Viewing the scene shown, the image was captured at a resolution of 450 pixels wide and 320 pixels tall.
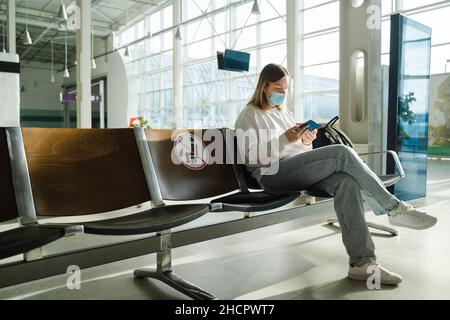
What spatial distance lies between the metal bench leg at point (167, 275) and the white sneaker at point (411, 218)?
2.91 feet

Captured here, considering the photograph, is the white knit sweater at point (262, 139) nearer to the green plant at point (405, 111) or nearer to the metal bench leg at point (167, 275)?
the metal bench leg at point (167, 275)

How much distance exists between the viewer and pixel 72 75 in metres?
22.0

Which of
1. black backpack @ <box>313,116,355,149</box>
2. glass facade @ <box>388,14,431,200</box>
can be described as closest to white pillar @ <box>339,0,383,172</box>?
glass facade @ <box>388,14,431,200</box>

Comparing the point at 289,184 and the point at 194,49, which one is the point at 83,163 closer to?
the point at 289,184

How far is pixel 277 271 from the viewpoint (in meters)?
2.07

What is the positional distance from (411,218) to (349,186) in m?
0.30

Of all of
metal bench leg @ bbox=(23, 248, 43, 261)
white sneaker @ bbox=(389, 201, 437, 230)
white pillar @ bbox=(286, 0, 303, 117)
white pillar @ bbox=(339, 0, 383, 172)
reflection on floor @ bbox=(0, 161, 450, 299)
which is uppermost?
white pillar @ bbox=(286, 0, 303, 117)

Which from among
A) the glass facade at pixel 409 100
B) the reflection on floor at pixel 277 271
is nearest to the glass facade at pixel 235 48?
the glass facade at pixel 409 100

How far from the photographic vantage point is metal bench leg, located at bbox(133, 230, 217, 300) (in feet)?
5.55

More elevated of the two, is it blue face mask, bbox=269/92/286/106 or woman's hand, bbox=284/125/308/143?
blue face mask, bbox=269/92/286/106

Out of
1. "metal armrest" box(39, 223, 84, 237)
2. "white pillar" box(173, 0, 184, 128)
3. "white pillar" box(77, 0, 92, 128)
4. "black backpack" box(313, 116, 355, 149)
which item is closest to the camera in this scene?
"metal armrest" box(39, 223, 84, 237)

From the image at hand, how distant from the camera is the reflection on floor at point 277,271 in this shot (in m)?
1.77

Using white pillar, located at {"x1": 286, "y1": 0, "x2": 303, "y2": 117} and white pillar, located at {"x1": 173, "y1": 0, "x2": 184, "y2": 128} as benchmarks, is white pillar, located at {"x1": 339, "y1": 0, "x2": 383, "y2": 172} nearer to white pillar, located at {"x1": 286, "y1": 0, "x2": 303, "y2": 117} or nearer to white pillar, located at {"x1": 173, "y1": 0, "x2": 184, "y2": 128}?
white pillar, located at {"x1": 286, "y1": 0, "x2": 303, "y2": 117}

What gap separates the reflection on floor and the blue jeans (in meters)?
0.20
